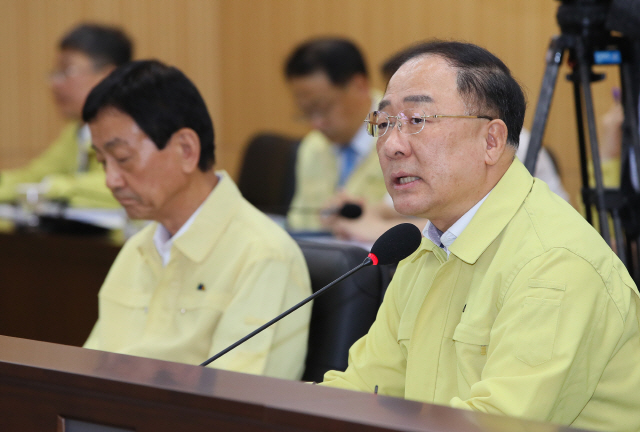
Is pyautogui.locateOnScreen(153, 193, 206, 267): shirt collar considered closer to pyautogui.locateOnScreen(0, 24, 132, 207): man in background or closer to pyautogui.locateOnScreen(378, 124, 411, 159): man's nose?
pyautogui.locateOnScreen(378, 124, 411, 159): man's nose

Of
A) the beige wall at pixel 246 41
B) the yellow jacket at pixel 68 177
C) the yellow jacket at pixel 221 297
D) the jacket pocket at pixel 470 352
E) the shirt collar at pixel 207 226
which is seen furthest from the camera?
the beige wall at pixel 246 41

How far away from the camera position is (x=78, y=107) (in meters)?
3.55

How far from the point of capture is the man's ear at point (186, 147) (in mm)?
1744

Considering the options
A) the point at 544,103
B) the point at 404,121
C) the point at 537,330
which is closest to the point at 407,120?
the point at 404,121

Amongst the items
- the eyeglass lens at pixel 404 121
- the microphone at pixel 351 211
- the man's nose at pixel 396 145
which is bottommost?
the microphone at pixel 351 211

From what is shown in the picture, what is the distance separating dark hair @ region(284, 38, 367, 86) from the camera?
3.19 metres

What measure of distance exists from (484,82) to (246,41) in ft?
14.3

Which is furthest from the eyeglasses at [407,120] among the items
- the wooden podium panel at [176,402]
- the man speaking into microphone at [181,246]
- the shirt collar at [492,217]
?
the wooden podium panel at [176,402]

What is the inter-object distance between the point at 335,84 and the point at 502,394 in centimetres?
236

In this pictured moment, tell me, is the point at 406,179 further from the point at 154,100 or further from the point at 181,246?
the point at 154,100

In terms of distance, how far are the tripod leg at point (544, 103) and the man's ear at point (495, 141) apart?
43 centimetres

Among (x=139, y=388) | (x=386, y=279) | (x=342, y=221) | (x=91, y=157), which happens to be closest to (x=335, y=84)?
(x=342, y=221)

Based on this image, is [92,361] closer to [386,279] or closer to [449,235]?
[449,235]

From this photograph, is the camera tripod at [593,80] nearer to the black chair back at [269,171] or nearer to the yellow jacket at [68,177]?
the black chair back at [269,171]
